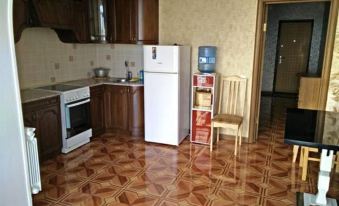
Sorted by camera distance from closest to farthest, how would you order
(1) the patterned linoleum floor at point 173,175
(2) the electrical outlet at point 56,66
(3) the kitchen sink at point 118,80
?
(1) the patterned linoleum floor at point 173,175 → (2) the electrical outlet at point 56,66 → (3) the kitchen sink at point 118,80

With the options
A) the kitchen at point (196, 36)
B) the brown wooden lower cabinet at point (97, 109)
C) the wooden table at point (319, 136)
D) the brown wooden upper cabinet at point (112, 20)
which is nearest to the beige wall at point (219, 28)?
the kitchen at point (196, 36)

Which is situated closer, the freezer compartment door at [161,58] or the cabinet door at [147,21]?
the freezer compartment door at [161,58]

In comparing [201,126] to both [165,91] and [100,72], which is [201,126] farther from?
[100,72]

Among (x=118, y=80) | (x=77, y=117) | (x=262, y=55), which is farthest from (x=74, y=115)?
(x=262, y=55)

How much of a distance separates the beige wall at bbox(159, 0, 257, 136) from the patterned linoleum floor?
2.69 feet

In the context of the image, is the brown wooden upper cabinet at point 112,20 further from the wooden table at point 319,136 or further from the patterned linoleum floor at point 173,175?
the wooden table at point 319,136

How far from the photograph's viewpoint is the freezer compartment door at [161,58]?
365cm

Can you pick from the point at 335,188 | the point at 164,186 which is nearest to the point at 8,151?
the point at 164,186

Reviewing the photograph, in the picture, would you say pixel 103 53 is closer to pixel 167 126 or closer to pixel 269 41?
pixel 167 126

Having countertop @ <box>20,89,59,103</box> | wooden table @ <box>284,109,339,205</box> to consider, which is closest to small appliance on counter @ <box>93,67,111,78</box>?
countertop @ <box>20,89,59,103</box>

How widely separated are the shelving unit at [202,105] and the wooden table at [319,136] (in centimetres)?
133

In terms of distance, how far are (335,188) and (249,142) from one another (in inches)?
54.8

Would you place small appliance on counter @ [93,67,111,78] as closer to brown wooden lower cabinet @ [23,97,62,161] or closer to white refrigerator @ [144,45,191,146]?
white refrigerator @ [144,45,191,146]

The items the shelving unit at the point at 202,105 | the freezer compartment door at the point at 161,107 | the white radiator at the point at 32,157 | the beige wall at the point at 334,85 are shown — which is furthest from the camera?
the shelving unit at the point at 202,105
